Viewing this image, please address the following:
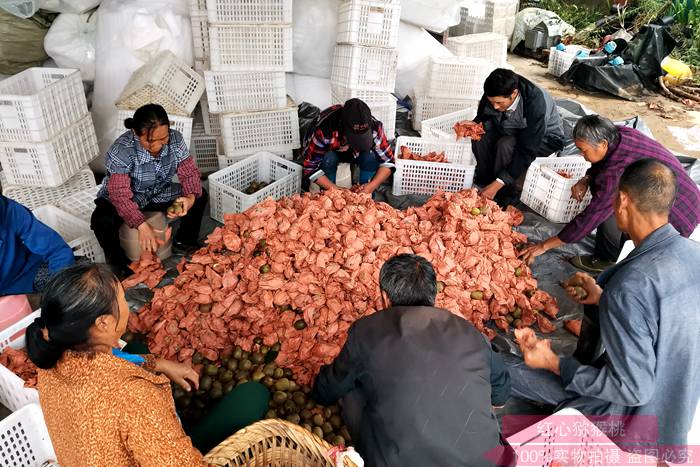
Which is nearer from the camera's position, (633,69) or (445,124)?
(445,124)

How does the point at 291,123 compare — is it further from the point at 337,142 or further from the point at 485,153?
the point at 485,153

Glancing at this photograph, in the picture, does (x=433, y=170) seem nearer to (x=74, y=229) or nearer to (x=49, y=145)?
(x=74, y=229)

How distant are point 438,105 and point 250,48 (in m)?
2.07

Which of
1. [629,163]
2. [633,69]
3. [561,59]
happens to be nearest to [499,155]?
[629,163]

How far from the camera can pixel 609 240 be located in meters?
3.73

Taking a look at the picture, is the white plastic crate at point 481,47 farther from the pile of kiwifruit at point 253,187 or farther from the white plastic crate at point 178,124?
the white plastic crate at point 178,124

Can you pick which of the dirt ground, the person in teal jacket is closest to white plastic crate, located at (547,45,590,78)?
the dirt ground

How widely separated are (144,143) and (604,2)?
1019 cm

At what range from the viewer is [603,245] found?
379 centimetres

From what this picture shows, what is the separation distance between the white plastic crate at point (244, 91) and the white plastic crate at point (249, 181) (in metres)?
0.50

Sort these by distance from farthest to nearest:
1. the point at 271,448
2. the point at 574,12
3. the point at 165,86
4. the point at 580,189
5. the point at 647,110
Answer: the point at 574,12, the point at 647,110, the point at 165,86, the point at 580,189, the point at 271,448

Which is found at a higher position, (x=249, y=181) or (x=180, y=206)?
(x=180, y=206)

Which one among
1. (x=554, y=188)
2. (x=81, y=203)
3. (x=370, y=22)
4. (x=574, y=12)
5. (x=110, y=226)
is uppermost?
(x=370, y=22)

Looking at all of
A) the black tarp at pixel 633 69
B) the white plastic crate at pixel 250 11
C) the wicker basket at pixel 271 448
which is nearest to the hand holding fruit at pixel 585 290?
the wicker basket at pixel 271 448
